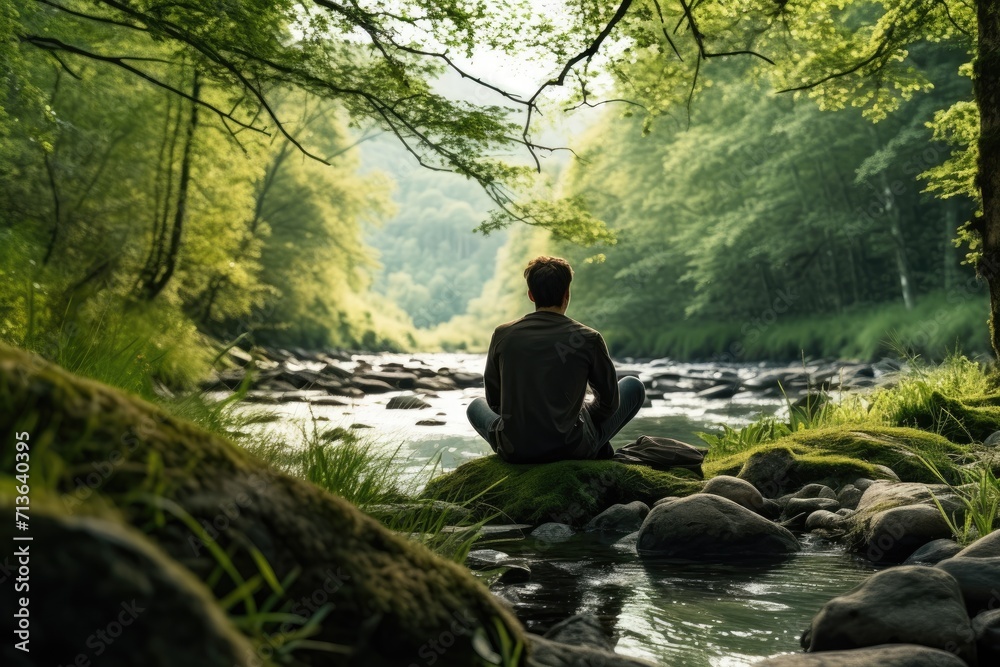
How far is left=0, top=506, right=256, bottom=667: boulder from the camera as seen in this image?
118 centimetres

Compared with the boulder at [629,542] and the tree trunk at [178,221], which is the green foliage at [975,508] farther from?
the tree trunk at [178,221]

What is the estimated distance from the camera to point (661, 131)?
36906 millimetres

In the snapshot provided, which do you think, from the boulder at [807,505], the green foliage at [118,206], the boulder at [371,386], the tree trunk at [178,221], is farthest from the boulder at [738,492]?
the tree trunk at [178,221]

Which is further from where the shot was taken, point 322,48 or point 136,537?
point 322,48

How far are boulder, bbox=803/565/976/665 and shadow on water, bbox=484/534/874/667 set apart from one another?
23 cm

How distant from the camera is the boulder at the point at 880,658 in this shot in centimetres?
277

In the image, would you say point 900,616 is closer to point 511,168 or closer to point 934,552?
point 934,552

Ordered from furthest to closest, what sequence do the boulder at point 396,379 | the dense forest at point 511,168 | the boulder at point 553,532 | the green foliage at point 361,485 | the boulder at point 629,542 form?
1. the boulder at point 396,379
2. the dense forest at point 511,168
3. the boulder at point 553,532
4. the boulder at point 629,542
5. the green foliage at point 361,485

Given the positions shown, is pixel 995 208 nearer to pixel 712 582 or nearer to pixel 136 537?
pixel 712 582

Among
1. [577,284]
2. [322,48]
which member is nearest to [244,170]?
[322,48]

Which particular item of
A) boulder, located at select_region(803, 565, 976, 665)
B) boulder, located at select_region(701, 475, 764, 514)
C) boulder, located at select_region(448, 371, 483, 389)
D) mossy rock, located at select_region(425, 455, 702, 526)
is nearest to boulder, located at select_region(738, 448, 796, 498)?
mossy rock, located at select_region(425, 455, 702, 526)

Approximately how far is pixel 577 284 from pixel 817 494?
122 ft

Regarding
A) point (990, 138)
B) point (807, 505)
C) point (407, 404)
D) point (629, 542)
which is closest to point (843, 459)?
Result: point (807, 505)

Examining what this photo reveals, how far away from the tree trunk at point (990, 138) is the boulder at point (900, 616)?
17.2 ft
